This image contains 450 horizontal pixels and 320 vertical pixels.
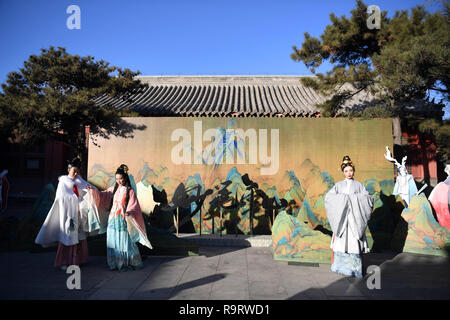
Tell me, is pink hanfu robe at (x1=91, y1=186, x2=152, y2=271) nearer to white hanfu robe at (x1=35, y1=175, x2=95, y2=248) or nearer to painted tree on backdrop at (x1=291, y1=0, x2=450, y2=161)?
white hanfu robe at (x1=35, y1=175, x2=95, y2=248)

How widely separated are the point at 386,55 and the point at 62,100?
785 centimetres

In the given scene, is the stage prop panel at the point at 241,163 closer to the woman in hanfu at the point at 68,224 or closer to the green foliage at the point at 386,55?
the green foliage at the point at 386,55

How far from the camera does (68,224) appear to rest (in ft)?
13.0

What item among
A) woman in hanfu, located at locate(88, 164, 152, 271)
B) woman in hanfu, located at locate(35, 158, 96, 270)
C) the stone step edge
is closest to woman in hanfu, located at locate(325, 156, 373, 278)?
the stone step edge

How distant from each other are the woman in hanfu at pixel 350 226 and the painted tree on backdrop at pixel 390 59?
10.7 ft

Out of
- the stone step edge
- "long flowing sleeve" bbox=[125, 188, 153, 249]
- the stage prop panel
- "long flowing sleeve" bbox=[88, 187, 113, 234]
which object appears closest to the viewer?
"long flowing sleeve" bbox=[125, 188, 153, 249]

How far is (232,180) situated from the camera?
262 inches

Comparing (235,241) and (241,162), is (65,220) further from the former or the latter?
(241,162)

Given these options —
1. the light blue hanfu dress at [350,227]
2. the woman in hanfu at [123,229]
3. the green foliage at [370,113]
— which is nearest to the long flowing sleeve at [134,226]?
the woman in hanfu at [123,229]

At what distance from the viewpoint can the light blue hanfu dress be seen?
151 inches

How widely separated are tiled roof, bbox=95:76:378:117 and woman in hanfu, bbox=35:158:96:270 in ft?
16.8

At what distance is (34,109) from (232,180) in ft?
17.5

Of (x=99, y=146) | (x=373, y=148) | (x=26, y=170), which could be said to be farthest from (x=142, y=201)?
(x=26, y=170)

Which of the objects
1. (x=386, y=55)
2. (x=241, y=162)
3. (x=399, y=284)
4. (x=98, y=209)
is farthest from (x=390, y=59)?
(x=98, y=209)
